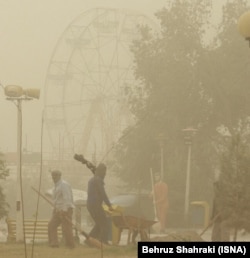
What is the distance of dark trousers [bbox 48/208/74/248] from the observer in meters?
15.5

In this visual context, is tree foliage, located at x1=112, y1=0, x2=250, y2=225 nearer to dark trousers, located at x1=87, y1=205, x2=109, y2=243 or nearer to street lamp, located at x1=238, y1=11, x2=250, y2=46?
dark trousers, located at x1=87, y1=205, x2=109, y2=243

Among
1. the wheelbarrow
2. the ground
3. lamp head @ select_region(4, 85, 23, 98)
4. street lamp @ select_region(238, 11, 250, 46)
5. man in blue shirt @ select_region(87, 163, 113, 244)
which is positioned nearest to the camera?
street lamp @ select_region(238, 11, 250, 46)

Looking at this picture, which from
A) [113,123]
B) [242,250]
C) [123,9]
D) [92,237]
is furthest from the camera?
[123,9]

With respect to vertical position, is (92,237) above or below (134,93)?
below

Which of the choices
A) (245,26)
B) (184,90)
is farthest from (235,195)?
(184,90)

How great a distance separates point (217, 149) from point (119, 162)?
481 cm

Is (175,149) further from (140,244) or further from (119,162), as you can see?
(140,244)

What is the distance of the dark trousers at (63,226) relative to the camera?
15523 mm

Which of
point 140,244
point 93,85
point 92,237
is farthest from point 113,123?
point 140,244

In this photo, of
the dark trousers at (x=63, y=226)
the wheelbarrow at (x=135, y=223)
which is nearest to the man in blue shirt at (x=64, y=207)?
the dark trousers at (x=63, y=226)

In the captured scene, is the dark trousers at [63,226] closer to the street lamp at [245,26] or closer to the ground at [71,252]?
the ground at [71,252]

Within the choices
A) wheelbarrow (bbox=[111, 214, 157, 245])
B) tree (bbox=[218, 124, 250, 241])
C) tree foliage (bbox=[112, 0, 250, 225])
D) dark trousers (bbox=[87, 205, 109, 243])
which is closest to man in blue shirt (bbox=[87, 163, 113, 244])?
dark trousers (bbox=[87, 205, 109, 243])

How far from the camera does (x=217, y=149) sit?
140ft

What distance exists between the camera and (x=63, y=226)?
15602 mm
